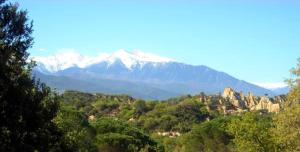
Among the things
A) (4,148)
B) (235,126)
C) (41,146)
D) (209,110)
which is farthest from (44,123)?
(209,110)

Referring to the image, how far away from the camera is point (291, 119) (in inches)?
1385

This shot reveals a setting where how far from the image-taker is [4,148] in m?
21.8

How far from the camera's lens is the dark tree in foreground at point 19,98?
872 inches

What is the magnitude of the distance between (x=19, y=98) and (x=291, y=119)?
64.0 ft

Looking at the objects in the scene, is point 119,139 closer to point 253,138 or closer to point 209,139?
point 209,139

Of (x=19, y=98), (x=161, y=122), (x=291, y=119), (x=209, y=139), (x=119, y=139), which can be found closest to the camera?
(x=19, y=98)

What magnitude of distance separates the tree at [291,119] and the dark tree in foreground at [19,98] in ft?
56.4

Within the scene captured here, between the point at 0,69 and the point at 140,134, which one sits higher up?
the point at 0,69

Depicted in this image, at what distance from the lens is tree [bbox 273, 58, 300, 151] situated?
115ft

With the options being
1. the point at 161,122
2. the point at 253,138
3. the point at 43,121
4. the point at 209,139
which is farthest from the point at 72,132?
the point at 161,122

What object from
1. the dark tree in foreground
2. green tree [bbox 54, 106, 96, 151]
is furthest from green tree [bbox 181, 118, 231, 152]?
the dark tree in foreground

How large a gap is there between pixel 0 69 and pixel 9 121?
2216 millimetres

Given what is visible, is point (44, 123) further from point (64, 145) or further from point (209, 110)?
point (209, 110)

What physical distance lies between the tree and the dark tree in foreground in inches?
677
